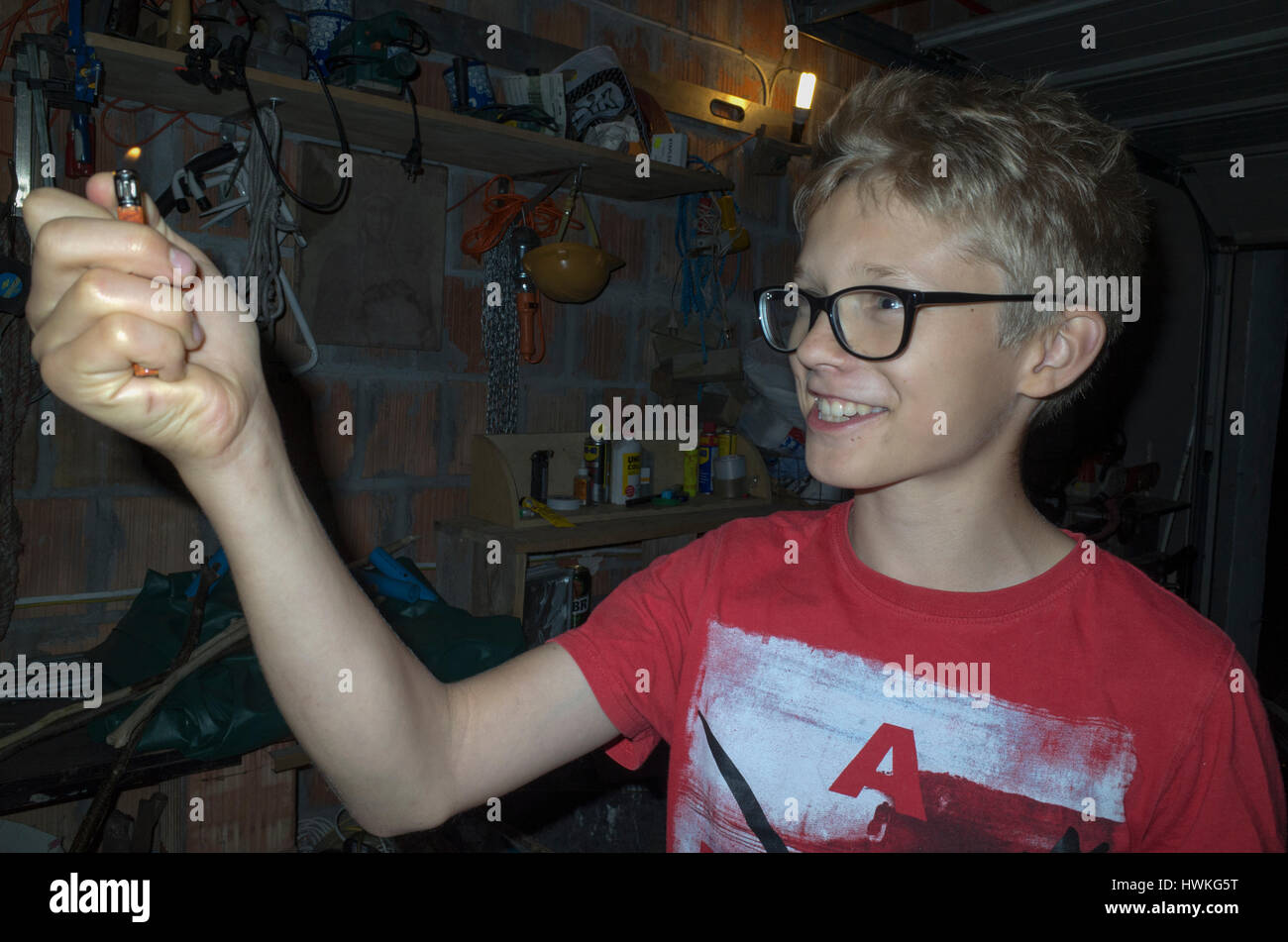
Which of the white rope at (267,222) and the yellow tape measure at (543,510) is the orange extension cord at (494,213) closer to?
the white rope at (267,222)

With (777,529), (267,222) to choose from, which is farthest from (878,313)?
(267,222)

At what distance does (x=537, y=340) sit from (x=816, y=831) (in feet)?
6.72

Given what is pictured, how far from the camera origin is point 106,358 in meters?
0.51

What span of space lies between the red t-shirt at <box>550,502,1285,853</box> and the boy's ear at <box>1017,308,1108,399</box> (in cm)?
20

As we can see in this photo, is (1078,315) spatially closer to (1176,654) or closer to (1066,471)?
(1176,654)

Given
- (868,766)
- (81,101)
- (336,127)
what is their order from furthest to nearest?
(336,127)
(81,101)
(868,766)

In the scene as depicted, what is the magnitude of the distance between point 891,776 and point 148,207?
33.1 inches

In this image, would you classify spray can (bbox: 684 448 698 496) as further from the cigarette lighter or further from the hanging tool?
the cigarette lighter

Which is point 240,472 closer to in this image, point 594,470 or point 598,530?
point 598,530

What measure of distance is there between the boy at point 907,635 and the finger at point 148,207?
185 millimetres

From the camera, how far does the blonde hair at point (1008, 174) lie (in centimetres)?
92

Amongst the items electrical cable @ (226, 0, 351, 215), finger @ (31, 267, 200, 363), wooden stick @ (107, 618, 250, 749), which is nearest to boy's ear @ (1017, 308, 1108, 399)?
finger @ (31, 267, 200, 363)

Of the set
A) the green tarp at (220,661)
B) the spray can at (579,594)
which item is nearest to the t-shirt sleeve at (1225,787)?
the green tarp at (220,661)

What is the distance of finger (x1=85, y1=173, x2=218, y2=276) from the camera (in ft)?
1.77
